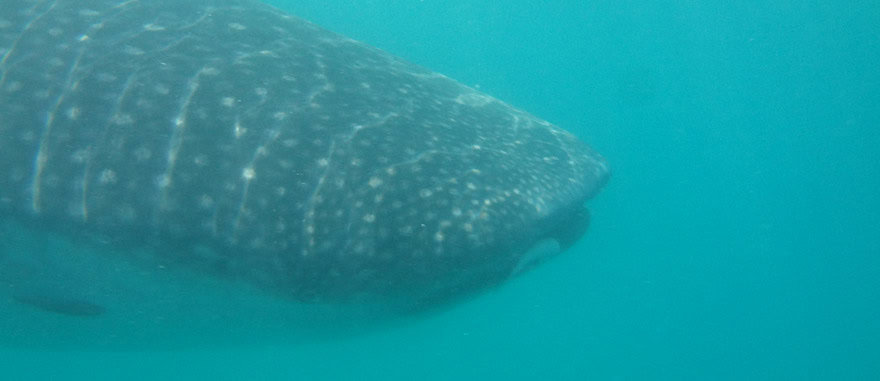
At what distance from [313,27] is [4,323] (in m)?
4.92

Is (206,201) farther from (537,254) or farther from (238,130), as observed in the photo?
(537,254)

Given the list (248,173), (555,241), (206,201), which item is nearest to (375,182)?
(248,173)

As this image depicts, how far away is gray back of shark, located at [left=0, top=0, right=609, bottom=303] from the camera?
14.5 ft

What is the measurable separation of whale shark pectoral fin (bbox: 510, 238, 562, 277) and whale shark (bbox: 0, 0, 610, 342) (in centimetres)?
3

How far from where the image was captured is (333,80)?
18.6 feet

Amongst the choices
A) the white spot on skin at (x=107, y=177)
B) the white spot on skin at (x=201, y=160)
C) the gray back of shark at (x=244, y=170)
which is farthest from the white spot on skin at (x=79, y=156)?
the white spot on skin at (x=201, y=160)

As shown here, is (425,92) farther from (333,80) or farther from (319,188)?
(319,188)

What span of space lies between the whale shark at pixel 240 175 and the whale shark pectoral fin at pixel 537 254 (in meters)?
0.03

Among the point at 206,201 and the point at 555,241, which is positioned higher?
the point at 555,241

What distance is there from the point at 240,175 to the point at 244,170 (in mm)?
52

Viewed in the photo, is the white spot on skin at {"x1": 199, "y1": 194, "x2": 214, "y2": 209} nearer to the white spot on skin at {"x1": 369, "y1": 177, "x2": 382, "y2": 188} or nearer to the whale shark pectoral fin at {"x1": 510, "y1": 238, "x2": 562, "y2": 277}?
the white spot on skin at {"x1": 369, "y1": 177, "x2": 382, "y2": 188}

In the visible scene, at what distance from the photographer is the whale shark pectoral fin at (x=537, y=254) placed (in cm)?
514

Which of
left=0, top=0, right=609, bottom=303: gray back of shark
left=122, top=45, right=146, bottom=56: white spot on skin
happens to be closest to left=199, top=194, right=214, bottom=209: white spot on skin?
left=0, top=0, right=609, bottom=303: gray back of shark

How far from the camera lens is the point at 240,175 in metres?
4.57
